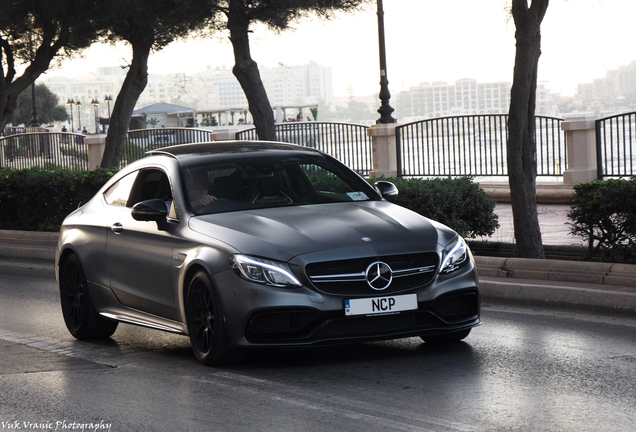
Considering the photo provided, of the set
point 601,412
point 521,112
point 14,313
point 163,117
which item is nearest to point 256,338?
point 601,412

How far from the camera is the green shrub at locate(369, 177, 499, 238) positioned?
11656mm

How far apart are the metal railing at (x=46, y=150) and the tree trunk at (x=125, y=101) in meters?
11.2

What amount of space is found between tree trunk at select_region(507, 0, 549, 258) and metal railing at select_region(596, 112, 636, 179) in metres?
9.91

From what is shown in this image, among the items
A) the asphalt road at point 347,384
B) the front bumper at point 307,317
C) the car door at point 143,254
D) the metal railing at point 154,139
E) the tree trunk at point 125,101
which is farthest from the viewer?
the metal railing at point 154,139

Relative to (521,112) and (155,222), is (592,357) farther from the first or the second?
(521,112)

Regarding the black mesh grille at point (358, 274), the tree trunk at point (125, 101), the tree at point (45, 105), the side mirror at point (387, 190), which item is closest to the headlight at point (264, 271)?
the black mesh grille at point (358, 274)

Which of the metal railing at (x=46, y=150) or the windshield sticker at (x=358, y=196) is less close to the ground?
the metal railing at (x=46, y=150)

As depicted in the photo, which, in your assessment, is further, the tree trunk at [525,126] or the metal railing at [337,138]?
the metal railing at [337,138]

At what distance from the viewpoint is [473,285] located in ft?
21.8

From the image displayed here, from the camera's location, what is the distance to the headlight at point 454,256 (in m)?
6.50

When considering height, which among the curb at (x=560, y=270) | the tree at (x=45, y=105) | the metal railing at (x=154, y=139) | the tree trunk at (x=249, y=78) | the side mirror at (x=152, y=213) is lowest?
the curb at (x=560, y=270)

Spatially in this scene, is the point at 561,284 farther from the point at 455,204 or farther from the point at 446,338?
the point at 455,204

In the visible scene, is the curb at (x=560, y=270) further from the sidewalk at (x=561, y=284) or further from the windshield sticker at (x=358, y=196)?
the windshield sticker at (x=358, y=196)

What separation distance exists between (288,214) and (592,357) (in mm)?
2303
